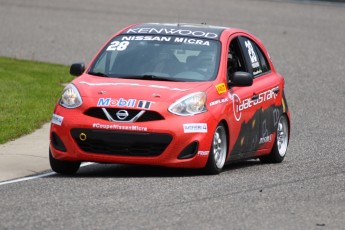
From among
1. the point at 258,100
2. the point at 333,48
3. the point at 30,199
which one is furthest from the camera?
the point at 333,48

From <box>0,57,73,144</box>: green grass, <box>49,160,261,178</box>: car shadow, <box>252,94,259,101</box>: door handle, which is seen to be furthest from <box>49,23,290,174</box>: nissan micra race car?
<box>0,57,73,144</box>: green grass

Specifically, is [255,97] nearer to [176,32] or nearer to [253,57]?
[253,57]

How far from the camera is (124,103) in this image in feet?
39.2

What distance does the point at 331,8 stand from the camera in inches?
1513

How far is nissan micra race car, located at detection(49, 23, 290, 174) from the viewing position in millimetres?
11922

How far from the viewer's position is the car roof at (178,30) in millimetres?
13438

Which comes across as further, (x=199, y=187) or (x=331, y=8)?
(x=331, y=8)

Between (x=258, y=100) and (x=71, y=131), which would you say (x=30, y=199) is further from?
(x=258, y=100)

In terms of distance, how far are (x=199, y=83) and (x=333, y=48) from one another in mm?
18486

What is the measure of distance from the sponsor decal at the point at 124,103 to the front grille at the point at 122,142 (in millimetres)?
264

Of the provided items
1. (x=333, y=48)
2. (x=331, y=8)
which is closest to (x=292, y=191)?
(x=333, y=48)

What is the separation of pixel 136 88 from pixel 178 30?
1476 millimetres

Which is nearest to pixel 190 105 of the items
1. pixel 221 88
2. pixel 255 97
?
pixel 221 88

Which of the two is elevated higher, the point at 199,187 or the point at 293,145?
the point at 199,187
